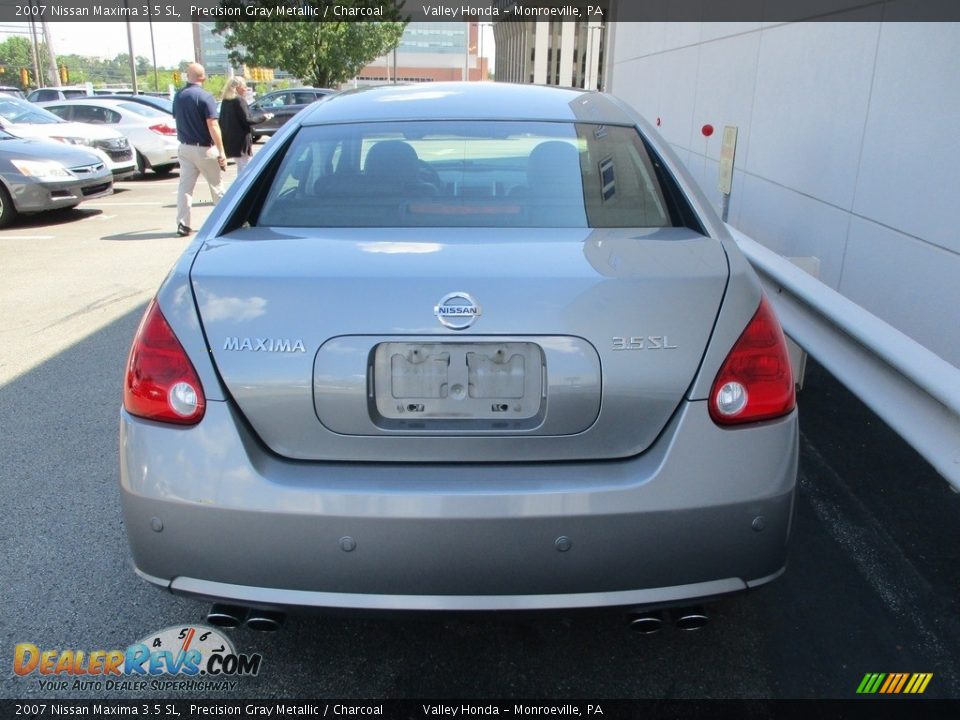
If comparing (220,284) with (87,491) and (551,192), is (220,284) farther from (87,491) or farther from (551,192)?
(87,491)

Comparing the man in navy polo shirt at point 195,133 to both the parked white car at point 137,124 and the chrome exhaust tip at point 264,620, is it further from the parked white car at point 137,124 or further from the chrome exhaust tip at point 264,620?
the chrome exhaust tip at point 264,620

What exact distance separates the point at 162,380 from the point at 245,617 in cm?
65

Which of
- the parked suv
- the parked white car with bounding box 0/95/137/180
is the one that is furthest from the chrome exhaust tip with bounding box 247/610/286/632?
the parked suv

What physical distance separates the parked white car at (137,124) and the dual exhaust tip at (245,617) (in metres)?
16.0

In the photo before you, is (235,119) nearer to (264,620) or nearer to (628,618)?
(264,620)

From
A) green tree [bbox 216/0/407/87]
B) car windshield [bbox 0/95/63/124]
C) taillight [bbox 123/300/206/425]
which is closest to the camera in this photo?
taillight [bbox 123/300/206/425]

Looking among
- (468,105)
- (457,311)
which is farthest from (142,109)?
(457,311)

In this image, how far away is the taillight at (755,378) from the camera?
81.6 inches

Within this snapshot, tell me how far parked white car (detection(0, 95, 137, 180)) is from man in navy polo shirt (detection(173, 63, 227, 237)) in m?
3.25

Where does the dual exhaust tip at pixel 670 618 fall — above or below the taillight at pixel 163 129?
below

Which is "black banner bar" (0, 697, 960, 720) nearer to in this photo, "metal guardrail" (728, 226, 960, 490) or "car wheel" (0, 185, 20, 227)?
"metal guardrail" (728, 226, 960, 490)

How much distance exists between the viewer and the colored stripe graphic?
96.0 inches

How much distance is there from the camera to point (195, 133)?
32.4 ft

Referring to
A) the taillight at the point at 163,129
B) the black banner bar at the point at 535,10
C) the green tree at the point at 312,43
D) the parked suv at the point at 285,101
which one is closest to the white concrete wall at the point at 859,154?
the black banner bar at the point at 535,10
